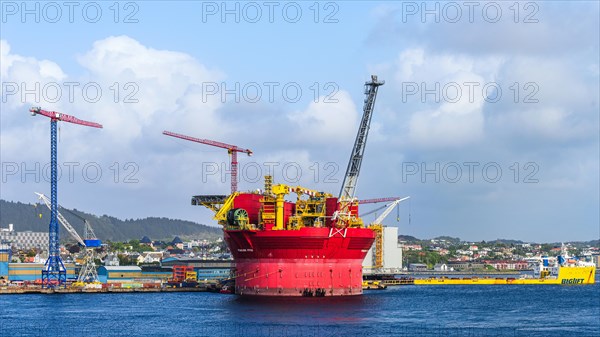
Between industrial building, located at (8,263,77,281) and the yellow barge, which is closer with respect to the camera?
industrial building, located at (8,263,77,281)

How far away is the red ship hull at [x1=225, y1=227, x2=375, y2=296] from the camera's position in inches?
3871

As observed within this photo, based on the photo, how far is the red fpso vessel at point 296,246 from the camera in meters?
98.7

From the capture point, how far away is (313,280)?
325 ft

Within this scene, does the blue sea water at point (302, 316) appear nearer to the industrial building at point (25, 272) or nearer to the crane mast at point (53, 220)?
the crane mast at point (53, 220)

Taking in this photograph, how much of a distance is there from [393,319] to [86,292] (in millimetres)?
58111

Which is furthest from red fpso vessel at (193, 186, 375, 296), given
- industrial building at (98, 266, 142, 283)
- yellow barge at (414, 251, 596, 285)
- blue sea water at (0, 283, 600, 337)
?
yellow barge at (414, 251, 596, 285)

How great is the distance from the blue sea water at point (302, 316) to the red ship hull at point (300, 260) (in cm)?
252

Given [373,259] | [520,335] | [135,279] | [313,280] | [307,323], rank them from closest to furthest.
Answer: [520,335], [307,323], [313,280], [135,279], [373,259]

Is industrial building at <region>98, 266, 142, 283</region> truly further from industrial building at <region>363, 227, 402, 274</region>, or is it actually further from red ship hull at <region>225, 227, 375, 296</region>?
red ship hull at <region>225, 227, 375, 296</region>

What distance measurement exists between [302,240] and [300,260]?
8.03ft

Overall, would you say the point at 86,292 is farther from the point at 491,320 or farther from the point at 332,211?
the point at 491,320

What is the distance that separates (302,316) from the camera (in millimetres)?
80062

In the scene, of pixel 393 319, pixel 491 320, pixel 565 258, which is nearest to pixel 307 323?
pixel 393 319

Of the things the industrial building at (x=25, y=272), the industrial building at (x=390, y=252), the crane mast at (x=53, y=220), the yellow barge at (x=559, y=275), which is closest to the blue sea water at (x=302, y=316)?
the crane mast at (x=53, y=220)
